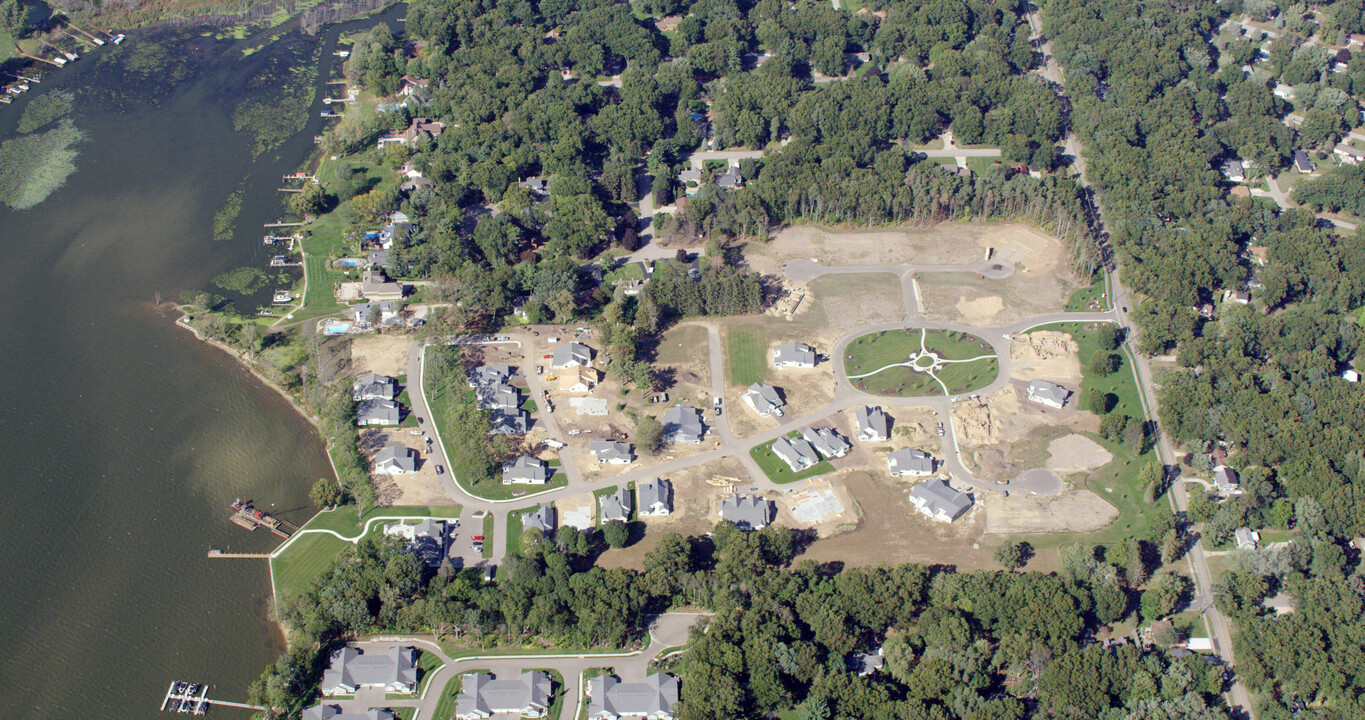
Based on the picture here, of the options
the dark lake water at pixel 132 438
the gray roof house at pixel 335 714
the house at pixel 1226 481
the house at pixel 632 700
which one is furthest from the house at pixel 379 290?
the house at pixel 1226 481

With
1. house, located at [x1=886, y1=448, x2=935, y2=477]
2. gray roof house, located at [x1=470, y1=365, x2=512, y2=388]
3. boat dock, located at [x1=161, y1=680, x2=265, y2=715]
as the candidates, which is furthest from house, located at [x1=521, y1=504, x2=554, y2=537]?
house, located at [x1=886, y1=448, x2=935, y2=477]

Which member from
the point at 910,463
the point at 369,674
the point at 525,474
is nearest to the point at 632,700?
the point at 369,674

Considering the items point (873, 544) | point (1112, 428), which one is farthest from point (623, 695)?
point (1112, 428)

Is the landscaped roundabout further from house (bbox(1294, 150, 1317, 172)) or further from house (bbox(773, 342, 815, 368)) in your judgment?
house (bbox(1294, 150, 1317, 172))

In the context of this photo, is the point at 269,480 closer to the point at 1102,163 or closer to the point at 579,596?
the point at 579,596

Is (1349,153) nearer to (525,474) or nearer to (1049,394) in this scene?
(1049,394)

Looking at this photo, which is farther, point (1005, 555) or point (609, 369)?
point (609, 369)
